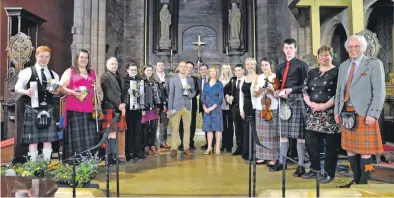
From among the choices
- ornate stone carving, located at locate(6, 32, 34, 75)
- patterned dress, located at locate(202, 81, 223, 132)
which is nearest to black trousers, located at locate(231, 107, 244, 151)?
patterned dress, located at locate(202, 81, 223, 132)

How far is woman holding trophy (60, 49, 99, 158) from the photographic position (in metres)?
4.51

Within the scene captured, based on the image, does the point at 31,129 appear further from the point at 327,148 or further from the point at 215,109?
the point at 327,148

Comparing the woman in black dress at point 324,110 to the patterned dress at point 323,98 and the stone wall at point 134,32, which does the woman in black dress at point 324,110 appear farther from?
the stone wall at point 134,32

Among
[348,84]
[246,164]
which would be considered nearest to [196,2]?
[246,164]

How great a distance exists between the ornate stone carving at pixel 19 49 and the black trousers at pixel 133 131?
3.40 m

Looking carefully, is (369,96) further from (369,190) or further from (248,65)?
(248,65)

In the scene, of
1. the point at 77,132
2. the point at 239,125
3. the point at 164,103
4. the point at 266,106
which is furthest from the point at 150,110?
the point at 266,106

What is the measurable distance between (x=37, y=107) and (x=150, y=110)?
8.37 ft

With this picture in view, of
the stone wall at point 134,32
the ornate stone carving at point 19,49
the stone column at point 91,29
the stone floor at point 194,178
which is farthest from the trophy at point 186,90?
the stone wall at point 134,32

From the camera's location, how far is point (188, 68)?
6676mm

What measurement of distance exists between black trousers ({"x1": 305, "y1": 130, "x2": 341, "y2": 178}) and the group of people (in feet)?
0.04

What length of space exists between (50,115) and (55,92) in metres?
0.34

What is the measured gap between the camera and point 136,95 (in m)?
5.68

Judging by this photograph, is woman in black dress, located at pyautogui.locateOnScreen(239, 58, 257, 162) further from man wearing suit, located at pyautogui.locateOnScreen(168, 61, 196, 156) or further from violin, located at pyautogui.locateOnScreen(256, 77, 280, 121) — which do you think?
man wearing suit, located at pyautogui.locateOnScreen(168, 61, 196, 156)
